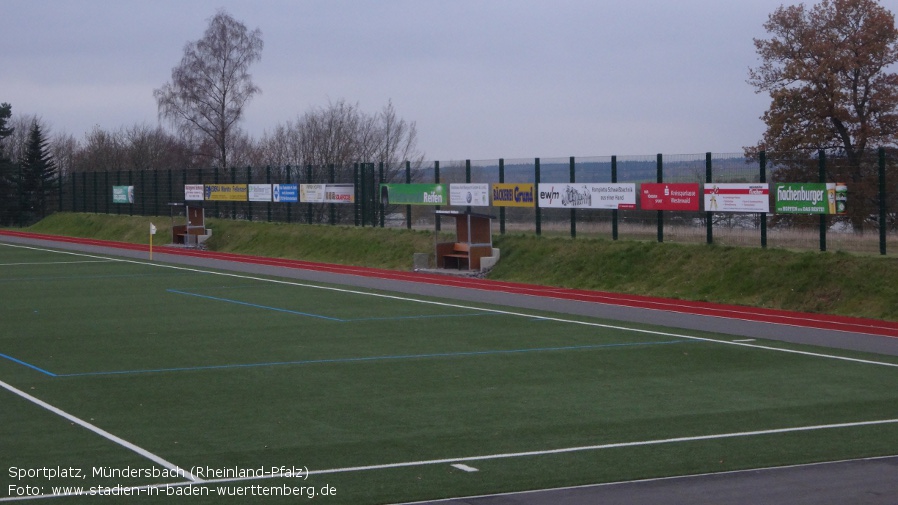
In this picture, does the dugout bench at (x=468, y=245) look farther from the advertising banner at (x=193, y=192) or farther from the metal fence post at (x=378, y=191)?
the advertising banner at (x=193, y=192)

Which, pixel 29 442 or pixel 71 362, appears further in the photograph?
pixel 71 362

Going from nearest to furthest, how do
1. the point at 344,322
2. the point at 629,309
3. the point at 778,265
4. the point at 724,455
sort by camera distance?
the point at 724,455 < the point at 344,322 < the point at 629,309 < the point at 778,265

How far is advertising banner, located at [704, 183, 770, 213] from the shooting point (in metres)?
25.0

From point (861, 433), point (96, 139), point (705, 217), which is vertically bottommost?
point (861, 433)

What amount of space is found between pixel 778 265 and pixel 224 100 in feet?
161

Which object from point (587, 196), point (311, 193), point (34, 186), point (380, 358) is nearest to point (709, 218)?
point (587, 196)

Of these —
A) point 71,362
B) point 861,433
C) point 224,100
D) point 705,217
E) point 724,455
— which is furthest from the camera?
point 224,100

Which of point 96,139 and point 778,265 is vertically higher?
point 96,139

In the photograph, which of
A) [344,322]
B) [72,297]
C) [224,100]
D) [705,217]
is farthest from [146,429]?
[224,100]

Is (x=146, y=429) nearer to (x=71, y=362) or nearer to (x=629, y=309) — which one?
(x=71, y=362)

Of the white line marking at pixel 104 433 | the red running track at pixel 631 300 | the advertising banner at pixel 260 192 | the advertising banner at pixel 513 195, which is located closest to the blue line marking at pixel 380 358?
the white line marking at pixel 104 433

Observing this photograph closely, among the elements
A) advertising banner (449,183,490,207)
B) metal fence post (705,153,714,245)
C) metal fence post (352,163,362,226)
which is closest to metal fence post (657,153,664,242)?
metal fence post (705,153,714,245)

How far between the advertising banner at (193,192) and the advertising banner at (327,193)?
30.5ft

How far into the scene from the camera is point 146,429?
10633mm
